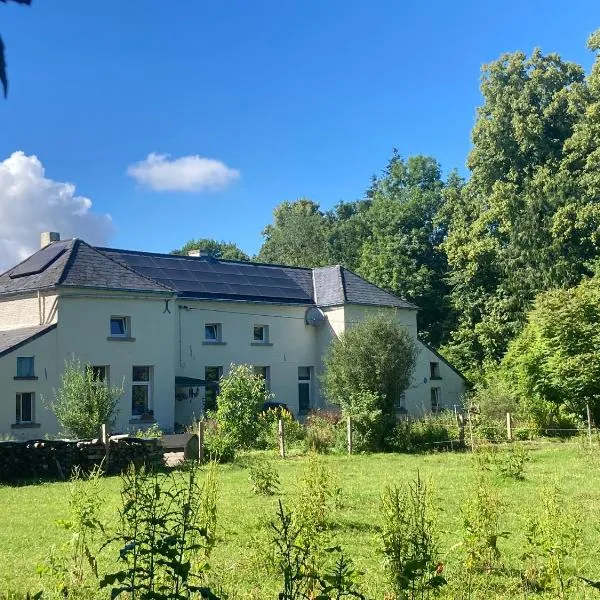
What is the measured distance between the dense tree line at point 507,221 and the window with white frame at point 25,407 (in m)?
25.7

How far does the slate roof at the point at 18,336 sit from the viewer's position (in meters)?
25.7

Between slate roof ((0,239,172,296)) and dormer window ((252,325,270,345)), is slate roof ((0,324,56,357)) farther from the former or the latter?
dormer window ((252,325,270,345))

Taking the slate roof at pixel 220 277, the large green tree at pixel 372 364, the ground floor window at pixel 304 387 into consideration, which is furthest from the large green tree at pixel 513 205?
the large green tree at pixel 372 364

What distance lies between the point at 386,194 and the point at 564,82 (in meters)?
18.7

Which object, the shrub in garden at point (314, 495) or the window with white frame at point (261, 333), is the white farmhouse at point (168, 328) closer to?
the window with white frame at point (261, 333)

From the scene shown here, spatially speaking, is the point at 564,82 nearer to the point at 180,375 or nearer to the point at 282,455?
the point at 180,375

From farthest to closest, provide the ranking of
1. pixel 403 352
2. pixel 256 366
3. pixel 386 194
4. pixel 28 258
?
pixel 386 194
pixel 256 366
pixel 28 258
pixel 403 352

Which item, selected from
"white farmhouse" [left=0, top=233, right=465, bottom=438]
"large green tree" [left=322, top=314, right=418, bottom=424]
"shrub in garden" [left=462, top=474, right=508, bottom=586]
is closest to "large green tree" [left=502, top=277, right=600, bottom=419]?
"white farmhouse" [left=0, top=233, right=465, bottom=438]

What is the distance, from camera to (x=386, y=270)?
51125 millimetres

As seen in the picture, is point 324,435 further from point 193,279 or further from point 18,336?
point 193,279

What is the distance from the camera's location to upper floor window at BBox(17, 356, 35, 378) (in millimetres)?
26031

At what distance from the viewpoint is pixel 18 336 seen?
2698cm

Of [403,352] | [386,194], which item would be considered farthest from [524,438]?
[386,194]

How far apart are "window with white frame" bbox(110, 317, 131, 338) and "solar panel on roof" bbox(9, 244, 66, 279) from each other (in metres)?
3.37
